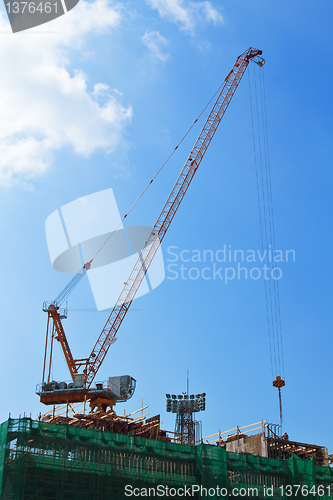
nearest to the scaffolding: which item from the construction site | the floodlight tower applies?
the construction site

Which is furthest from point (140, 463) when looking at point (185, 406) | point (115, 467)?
point (185, 406)

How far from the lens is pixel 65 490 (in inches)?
1736

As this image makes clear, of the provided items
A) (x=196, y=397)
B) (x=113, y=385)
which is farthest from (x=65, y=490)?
(x=196, y=397)

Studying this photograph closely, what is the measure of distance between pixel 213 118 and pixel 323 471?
184ft

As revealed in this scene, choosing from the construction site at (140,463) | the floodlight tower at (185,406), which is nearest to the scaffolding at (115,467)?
the construction site at (140,463)

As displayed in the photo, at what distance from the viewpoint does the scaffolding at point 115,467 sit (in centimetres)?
4312

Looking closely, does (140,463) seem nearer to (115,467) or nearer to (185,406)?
(115,467)

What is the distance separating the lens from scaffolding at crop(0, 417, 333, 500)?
43125 mm

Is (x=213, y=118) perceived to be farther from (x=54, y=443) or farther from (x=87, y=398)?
(x=54, y=443)

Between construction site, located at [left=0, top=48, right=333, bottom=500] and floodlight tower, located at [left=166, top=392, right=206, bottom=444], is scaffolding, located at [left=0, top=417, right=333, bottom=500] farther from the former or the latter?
floodlight tower, located at [left=166, top=392, right=206, bottom=444]

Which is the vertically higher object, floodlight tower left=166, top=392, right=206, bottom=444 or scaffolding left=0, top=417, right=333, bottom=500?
floodlight tower left=166, top=392, right=206, bottom=444

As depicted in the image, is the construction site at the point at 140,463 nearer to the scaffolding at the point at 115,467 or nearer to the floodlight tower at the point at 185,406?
the scaffolding at the point at 115,467

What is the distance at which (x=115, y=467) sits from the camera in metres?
46.2

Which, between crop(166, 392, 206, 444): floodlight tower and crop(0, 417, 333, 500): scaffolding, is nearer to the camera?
crop(0, 417, 333, 500): scaffolding
